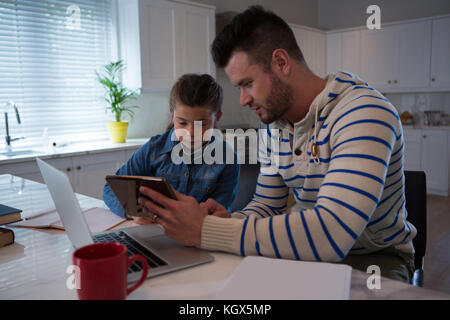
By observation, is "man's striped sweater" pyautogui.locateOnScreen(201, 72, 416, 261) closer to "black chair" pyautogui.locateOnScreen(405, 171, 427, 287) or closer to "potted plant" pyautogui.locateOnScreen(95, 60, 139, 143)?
"black chair" pyautogui.locateOnScreen(405, 171, 427, 287)

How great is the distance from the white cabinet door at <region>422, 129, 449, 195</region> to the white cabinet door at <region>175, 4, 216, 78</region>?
114 inches

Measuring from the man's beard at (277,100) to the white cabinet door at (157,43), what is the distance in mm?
2635

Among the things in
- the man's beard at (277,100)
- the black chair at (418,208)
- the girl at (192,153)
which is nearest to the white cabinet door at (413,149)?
the black chair at (418,208)

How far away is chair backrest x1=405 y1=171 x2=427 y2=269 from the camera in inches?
52.7

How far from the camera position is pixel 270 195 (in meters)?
1.40

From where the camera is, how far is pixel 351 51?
5.70 m

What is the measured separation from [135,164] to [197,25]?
2851mm

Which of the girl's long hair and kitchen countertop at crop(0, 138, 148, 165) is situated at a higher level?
the girl's long hair

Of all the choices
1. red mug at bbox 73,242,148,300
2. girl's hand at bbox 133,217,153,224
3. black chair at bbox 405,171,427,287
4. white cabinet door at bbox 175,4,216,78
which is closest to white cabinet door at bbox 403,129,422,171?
white cabinet door at bbox 175,4,216,78

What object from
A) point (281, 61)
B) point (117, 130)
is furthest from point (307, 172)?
point (117, 130)

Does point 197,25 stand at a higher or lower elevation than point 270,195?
higher

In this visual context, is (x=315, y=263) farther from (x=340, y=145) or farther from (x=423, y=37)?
(x=423, y=37)

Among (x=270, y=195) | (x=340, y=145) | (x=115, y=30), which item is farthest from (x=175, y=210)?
(x=115, y=30)

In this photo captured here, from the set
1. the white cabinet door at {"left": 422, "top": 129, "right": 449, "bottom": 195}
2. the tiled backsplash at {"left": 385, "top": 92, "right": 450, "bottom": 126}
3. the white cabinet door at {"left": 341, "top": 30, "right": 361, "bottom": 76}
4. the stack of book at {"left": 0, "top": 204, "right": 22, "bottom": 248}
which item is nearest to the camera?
the stack of book at {"left": 0, "top": 204, "right": 22, "bottom": 248}
